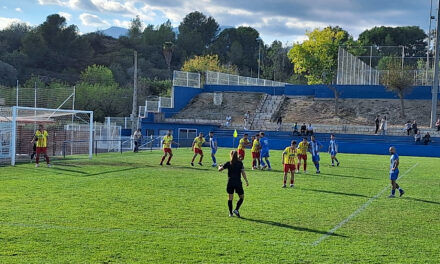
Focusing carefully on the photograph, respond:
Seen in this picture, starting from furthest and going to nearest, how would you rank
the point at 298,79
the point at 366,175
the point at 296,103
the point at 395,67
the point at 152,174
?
1. the point at 298,79
2. the point at 296,103
3. the point at 395,67
4. the point at 366,175
5. the point at 152,174

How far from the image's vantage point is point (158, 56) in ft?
383

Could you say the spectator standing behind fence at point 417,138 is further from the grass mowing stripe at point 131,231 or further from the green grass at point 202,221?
Answer: the grass mowing stripe at point 131,231

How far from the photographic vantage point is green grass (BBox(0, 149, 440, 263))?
31.0 feet

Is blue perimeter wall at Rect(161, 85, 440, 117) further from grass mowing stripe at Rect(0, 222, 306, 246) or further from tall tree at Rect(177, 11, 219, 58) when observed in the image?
tall tree at Rect(177, 11, 219, 58)

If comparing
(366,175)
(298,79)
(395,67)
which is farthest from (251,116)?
(298,79)

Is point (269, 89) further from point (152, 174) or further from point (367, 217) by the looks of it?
point (367, 217)

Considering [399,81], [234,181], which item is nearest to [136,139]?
[234,181]

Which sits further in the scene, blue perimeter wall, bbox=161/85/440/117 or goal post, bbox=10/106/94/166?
blue perimeter wall, bbox=161/85/440/117

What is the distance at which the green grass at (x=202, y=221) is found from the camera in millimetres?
9445

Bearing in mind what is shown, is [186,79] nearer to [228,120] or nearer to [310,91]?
[228,120]

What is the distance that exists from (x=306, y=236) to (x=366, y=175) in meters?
14.8

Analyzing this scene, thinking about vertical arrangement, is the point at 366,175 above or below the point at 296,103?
below

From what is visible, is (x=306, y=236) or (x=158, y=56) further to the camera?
(x=158, y=56)

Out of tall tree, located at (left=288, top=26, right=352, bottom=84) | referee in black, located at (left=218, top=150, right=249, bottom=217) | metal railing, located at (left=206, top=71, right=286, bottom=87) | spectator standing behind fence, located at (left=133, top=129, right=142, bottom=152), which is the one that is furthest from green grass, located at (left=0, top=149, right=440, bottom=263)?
tall tree, located at (left=288, top=26, right=352, bottom=84)
